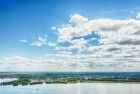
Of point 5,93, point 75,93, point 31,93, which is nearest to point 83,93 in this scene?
point 75,93

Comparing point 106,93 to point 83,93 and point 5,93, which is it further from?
point 5,93

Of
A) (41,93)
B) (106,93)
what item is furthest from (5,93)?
(106,93)

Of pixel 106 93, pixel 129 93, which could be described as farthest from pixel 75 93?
pixel 129 93

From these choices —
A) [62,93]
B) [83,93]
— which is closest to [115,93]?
[83,93]

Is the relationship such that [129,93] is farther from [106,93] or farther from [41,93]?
[41,93]

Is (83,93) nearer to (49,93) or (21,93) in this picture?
(49,93)

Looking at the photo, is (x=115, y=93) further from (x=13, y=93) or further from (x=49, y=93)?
(x=13, y=93)
